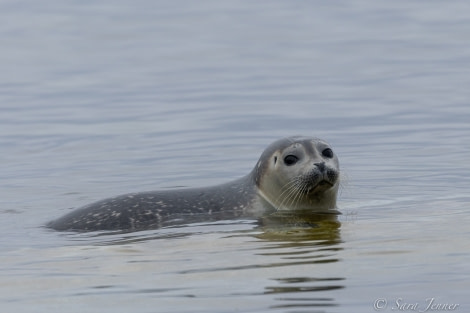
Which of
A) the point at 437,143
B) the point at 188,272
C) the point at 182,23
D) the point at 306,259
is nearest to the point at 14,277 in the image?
the point at 188,272

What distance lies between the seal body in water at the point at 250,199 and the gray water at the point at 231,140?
0.35m

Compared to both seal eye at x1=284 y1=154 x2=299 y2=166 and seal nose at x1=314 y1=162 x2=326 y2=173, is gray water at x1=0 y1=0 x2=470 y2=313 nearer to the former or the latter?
seal nose at x1=314 y1=162 x2=326 y2=173

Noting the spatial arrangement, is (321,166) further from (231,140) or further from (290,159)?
(231,140)

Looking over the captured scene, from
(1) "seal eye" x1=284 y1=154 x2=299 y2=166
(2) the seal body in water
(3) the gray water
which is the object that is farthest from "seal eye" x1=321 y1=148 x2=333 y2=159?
(3) the gray water

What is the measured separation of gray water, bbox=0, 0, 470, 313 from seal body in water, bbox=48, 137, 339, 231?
355mm

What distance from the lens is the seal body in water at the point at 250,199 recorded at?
41.4 feet

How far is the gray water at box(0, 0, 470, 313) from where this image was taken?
938 centimetres

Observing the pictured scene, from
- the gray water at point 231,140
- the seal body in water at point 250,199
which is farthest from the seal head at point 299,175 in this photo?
the gray water at point 231,140

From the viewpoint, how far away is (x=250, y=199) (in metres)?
13.2

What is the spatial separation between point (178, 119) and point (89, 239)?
317 inches

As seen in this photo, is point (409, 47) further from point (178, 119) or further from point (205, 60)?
point (178, 119)

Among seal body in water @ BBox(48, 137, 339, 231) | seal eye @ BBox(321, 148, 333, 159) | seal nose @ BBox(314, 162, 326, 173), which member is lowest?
seal body in water @ BBox(48, 137, 339, 231)

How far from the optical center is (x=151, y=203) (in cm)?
1291

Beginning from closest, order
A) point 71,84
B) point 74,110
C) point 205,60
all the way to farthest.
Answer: point 74,110, point 71,84, point 205,60
